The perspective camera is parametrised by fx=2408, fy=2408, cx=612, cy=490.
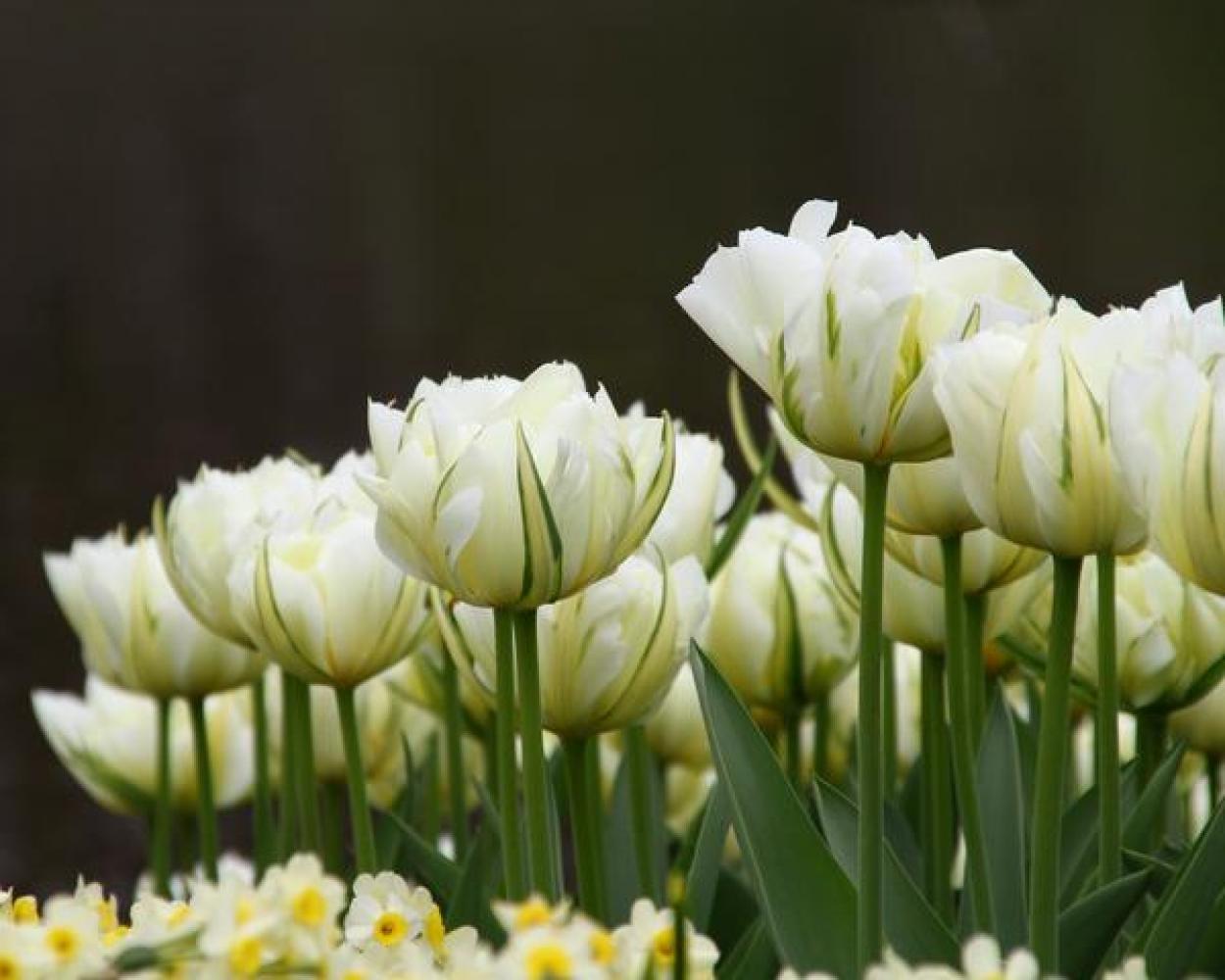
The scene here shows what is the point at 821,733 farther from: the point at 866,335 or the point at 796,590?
Answer: the point at 866,335

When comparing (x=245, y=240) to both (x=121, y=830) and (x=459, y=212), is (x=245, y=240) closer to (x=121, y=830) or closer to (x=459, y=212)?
(x=459, y=212)

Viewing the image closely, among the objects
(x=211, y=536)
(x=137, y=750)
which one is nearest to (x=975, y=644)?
(x=211, y=536)

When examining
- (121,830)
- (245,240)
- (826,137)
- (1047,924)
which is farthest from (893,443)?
(826,137)

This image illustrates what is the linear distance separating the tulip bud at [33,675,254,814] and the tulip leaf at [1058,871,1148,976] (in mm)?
682

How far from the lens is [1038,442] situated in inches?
26.4

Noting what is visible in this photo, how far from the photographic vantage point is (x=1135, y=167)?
3.63 m

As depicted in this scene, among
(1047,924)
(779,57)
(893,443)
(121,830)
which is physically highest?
(779,57)

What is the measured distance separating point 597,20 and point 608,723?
2.82 m

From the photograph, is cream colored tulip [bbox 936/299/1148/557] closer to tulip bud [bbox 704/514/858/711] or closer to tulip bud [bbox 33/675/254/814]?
tulip bud [bbox 704/514/858/711]

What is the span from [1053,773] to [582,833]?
8.1 inches

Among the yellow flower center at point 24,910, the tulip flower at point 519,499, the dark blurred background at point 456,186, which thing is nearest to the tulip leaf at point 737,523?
the tulip flower at point 519,499

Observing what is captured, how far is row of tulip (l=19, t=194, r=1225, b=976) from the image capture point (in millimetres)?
682

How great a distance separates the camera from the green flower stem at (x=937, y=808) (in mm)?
886

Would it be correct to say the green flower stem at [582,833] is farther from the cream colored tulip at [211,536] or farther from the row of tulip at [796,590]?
the cream colored tulip at [211,536]
